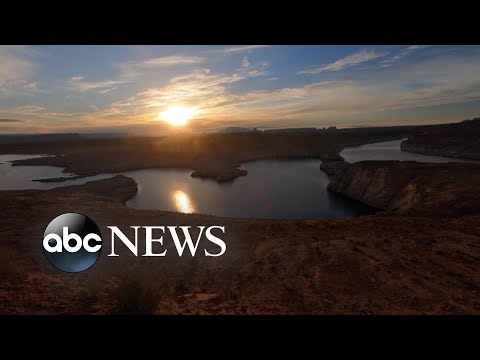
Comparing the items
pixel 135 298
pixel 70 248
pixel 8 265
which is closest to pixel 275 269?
pixel 135 298

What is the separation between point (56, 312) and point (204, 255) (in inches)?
158

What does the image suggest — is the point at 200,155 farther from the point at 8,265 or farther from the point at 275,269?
the point at 8,265

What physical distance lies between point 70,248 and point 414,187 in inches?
665

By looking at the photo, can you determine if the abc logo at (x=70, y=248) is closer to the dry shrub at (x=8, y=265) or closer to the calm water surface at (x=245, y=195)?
the dry shrub at (x=8, y=265)

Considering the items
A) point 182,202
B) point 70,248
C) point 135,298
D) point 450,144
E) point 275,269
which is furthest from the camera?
point 450,144

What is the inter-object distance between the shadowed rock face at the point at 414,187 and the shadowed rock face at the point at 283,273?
2.08 meters

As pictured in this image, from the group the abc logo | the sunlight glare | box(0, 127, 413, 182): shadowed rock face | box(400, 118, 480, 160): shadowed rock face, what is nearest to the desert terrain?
the abc logo

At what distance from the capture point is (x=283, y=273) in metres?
7.12

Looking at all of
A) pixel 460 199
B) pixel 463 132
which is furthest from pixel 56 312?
pixel 463 132

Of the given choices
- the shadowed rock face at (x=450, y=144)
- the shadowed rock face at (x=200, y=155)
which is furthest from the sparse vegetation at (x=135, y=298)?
A: the shadowed rock face at (x=450, y=144)

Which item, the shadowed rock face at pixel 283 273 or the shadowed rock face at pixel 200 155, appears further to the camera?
the shadowed rock face at pixel 200 155

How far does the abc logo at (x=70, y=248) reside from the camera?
21.4 ft
